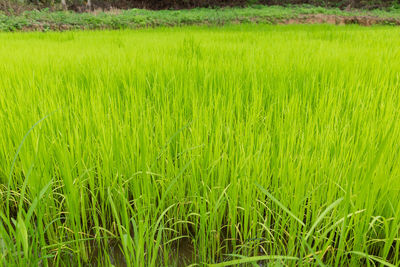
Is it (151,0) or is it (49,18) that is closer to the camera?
(49,18)

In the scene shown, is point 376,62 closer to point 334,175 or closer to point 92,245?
point 334,175

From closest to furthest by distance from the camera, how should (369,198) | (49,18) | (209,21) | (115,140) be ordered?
(369,198) < (115,140) < (49,18) < (209,21)

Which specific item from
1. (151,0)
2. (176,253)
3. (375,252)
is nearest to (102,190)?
(176,253)

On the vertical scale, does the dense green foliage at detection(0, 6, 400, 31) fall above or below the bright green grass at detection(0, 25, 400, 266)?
above

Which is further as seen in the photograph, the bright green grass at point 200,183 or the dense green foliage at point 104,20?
the dense green foliage at point 104,20

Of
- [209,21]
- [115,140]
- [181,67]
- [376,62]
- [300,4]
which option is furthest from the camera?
[300,4]

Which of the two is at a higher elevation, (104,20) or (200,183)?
(104,20)

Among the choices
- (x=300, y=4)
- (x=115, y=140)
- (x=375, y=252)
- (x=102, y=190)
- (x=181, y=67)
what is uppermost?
(x=300, y=4)

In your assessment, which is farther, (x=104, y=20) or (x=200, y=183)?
(x=104, y=20)

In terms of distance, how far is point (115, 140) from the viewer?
0.88 metres

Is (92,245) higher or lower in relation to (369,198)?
lower

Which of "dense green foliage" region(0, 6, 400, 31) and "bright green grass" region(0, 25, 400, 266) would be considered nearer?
"bright green grass" region(0, 25, 400, 266)

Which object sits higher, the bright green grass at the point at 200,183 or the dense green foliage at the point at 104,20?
the dense green foliage at the point at 104,20

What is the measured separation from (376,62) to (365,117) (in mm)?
972
